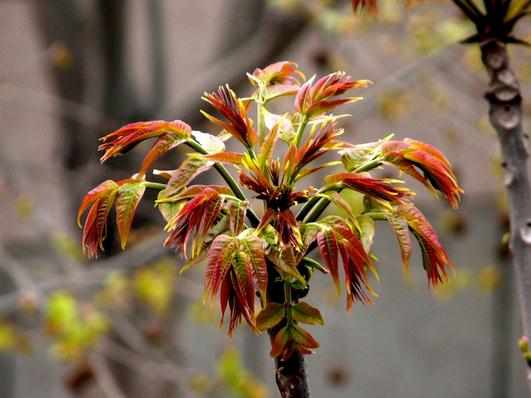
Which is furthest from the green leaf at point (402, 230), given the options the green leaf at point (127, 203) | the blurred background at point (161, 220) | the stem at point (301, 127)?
the blurred background at point (161, 220)

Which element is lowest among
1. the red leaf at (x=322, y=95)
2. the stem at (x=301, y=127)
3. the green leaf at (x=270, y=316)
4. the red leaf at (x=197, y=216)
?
the green leaf at (x=270, y=316)

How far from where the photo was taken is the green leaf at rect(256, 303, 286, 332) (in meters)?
0.69

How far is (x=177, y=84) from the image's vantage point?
425 centimetres

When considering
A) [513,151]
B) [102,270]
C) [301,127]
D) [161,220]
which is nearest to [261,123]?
[301,127]

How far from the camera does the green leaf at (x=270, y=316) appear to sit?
2.28 feet

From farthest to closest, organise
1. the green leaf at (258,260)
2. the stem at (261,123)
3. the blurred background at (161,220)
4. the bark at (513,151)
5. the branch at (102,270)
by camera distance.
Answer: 1. the blurred background at (161,220)
2. the branch at (102,270)
3. the bark at (513,151)
4. the stem at (261,123)
5. the green leaf at (258,260)

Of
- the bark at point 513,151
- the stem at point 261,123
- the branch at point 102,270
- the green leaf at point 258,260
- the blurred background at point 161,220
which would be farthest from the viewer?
the blurred background at point 161,220

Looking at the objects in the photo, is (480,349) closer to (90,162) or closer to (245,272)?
(90,162)

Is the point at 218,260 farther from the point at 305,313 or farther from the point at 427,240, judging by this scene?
the point at 427,240

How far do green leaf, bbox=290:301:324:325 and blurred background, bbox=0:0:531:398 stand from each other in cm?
119

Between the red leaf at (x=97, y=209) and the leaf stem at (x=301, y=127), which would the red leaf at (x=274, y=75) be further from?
the red leaf at (x=97, y=209)

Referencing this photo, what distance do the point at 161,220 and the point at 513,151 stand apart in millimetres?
2416

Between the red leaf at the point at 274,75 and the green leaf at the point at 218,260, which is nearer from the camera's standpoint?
the green leaf at the point at 218,260

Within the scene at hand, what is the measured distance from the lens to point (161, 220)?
10.8 feet
